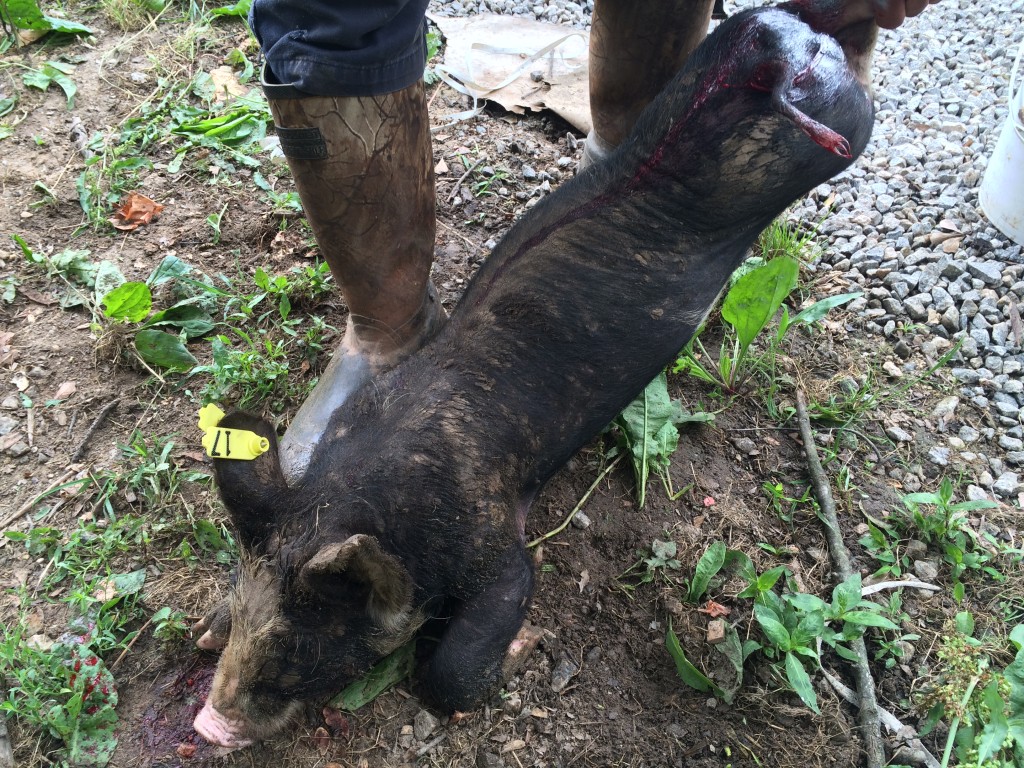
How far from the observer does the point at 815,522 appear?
2.89m

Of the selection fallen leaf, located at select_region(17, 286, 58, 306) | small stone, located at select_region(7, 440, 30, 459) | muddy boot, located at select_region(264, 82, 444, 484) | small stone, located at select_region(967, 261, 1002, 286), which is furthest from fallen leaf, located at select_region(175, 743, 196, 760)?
small stone, located at select_region(967, 261, 1002, 286)

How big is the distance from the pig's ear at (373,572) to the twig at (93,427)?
1.33 m

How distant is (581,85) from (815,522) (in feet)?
10.1

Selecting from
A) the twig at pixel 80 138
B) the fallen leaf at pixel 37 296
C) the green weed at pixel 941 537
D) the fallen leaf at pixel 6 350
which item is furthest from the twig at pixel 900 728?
the twig at pixel 80 138

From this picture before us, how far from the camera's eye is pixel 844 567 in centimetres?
270

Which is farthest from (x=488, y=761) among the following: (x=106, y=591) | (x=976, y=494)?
(x=976, y=494)

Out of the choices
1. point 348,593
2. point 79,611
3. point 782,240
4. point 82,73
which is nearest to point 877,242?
point 782,240

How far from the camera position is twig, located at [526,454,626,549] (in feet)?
9.32

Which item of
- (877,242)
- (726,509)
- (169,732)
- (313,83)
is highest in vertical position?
(313,83)

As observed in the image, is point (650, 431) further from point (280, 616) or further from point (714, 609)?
point (280, 616)

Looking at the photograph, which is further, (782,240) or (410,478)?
(782,240)

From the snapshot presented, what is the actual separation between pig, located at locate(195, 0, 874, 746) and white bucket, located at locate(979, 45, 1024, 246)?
4.82 feet

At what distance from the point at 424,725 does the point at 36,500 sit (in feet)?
5.55

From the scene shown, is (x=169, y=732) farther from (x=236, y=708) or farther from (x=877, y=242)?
(x=877, y=242)
